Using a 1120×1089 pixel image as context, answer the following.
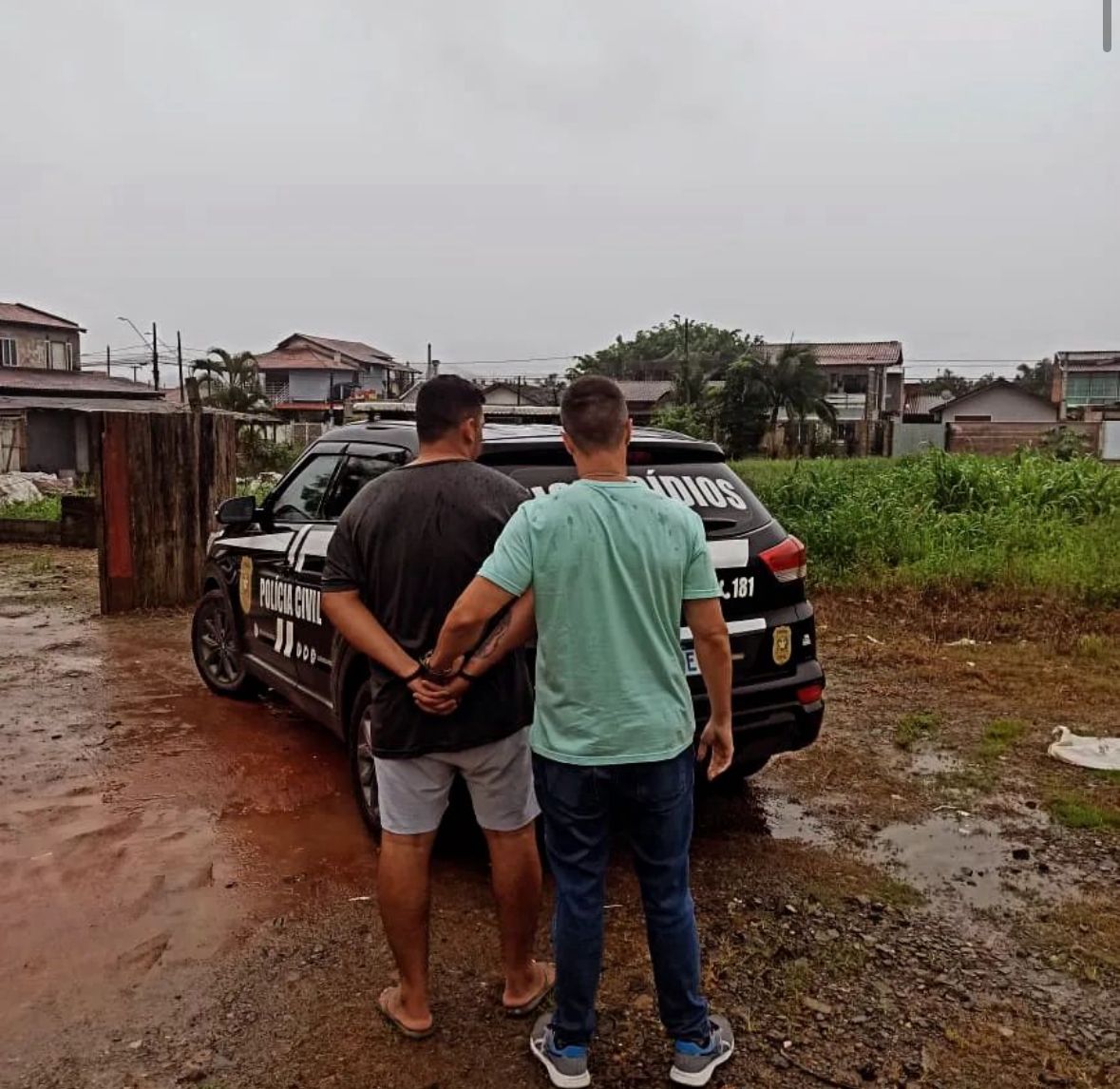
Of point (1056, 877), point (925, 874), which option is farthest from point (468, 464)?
point (1056, 877)

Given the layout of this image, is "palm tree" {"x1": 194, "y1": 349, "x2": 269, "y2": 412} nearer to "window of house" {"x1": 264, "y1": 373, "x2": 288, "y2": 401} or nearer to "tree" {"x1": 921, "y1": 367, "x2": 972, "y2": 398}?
"window of house" {"x1": 264, "y1": 373, "x2": 288, "y2": 401}

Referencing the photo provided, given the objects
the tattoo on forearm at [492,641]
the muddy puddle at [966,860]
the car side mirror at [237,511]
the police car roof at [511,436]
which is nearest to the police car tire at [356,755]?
the police car roof at [511,436]

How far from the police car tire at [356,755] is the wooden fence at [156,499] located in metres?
5.87

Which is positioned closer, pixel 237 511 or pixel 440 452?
pixel 440 452

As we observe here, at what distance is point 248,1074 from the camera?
2654 mm

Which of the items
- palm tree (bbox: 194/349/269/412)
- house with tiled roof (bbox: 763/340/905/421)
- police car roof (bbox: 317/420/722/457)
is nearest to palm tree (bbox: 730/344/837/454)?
house with tiled roof (bbox: 763/340/905/421)

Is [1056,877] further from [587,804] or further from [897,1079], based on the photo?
[587,804]

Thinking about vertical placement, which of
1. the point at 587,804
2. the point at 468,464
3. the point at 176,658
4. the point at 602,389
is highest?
the point at 602,389

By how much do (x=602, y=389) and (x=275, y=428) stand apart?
31.5 m

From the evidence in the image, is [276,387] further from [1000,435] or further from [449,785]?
[449,785]

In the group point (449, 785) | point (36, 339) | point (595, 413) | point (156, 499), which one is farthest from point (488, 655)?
point (36, 339)

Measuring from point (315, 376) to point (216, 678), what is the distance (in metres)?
49.2

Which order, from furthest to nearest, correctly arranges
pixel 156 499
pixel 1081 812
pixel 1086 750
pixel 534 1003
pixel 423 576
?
pixel 156 499, pixel 1086 750, pixel 1081 812, pixel 534 1003, pixel 423 576

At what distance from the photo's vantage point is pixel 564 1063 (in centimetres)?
259
